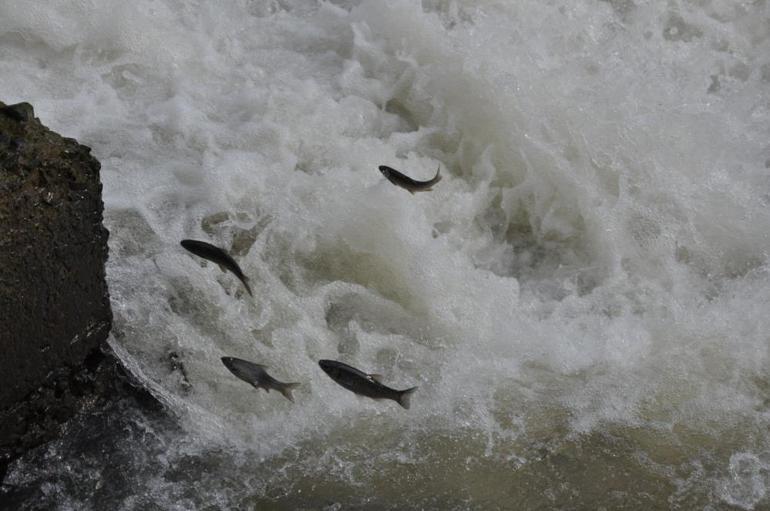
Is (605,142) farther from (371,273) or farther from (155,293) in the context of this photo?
(155,293)

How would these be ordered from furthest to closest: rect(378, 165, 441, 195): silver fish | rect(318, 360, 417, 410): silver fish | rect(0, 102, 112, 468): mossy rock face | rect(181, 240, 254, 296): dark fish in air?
rect(378, 165, 441, 195): silver fish, rect(181, 240, 254, 296): dark fish in air, rect(318, 360, 417, 410): silver fish, rect(0, 102, 112, 468): mossy rock face

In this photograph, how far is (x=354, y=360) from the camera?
4.09m

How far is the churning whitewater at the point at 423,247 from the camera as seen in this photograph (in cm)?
364

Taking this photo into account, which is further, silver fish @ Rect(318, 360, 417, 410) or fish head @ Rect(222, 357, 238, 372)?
fish head @ Rect(222, 357, 238, 372)

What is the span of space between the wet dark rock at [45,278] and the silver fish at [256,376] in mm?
451

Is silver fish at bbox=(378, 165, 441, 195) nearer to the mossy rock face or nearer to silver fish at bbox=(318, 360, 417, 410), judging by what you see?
silver fish at bbox=(318, 360, 417, 410)

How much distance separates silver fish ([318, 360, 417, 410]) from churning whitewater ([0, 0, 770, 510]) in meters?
0.26

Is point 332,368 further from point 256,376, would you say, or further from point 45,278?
point 45,278

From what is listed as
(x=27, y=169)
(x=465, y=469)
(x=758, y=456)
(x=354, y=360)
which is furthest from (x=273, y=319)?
(x=758, y=456)

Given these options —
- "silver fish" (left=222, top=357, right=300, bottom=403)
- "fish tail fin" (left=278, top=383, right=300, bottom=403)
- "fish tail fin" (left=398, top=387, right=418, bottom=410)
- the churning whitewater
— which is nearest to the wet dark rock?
the churning whitewater

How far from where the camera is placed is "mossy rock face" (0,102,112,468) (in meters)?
3.18

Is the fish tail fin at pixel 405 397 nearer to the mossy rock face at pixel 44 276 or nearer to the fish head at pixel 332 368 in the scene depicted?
the fish head at pixel 332 368

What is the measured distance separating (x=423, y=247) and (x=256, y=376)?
44.6 inches

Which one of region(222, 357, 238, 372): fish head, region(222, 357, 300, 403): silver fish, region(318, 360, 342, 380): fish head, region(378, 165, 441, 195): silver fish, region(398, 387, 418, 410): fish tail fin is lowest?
region(222, 357, 300, 403): silver fish
